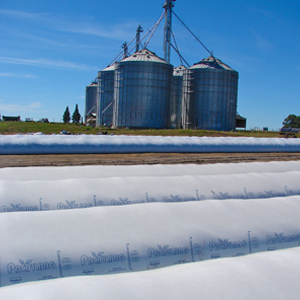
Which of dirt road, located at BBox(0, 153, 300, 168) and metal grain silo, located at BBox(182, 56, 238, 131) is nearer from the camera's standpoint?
dirt road, located at BBox(0, 153, 300, 168)

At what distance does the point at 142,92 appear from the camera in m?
42.7

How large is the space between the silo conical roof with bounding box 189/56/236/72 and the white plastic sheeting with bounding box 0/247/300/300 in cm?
4553

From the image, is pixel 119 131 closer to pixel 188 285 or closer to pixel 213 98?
pixel 213 98

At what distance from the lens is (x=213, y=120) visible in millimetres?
46719

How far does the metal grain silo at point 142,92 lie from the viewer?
4262 centimetres

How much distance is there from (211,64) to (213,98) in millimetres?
5504

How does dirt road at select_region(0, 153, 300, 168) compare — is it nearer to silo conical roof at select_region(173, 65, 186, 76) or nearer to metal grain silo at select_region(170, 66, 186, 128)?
metal grain silo at select_region(170, 66, 186, 128)

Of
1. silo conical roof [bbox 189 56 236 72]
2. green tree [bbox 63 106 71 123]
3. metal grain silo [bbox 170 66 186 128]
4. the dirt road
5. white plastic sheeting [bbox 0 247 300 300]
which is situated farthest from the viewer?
green tree [bbox 63 106 71 123]

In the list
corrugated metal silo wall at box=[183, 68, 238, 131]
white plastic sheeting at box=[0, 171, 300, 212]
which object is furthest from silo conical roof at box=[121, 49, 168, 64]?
white plastic sheeting at box=[0, 171, 300, 212]

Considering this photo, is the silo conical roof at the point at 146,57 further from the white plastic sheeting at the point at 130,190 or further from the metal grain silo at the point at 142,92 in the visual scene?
the white plastic sheeting at the point at 130,190

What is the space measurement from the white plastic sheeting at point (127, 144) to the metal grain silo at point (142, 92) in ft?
68.4

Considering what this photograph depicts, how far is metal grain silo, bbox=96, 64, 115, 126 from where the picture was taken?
51000mm

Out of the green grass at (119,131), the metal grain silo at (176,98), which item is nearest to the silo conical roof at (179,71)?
the metal grain silo at (176,98)

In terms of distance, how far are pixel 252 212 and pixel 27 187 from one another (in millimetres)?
5533
